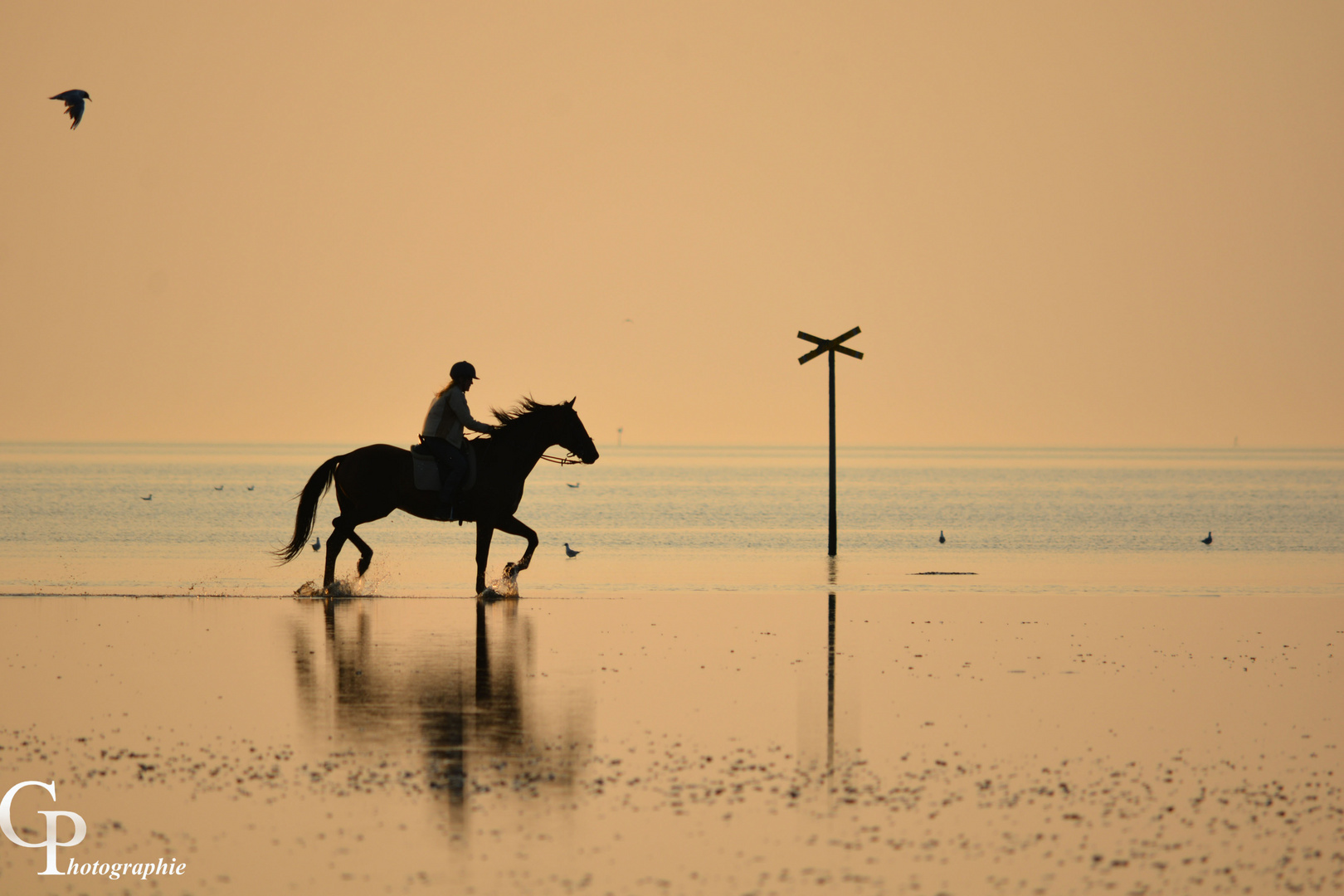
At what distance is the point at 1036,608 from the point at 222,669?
11642 mm

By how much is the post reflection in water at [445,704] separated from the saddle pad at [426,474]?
10.8ft

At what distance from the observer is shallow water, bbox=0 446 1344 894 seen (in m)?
7.65

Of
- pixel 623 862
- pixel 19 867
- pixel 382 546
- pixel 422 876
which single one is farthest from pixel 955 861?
pixel 382 546

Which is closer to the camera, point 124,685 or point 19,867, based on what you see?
point 19,867

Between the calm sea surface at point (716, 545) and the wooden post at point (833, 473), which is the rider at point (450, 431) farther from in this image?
the wooden post at point (833, 473)

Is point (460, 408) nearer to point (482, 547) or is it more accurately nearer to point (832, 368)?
point (482, 547)

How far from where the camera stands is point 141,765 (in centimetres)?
970

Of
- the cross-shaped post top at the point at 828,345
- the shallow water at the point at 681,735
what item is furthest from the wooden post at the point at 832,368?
the shallow water at the point at 681,735

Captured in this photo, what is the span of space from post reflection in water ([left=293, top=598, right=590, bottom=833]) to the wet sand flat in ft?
0.15

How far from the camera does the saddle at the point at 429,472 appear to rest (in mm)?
21703

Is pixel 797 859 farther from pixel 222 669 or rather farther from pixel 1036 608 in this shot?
pixel 1036 608

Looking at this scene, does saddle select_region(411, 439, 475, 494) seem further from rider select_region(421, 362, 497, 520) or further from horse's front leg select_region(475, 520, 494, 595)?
horse's front leg select_region(475, 520, 494, 595)

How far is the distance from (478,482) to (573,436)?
169cm

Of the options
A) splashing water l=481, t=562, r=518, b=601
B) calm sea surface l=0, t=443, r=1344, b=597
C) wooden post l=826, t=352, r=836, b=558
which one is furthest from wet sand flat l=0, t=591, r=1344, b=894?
wooden post l=826, t=352, r=836, b=558
